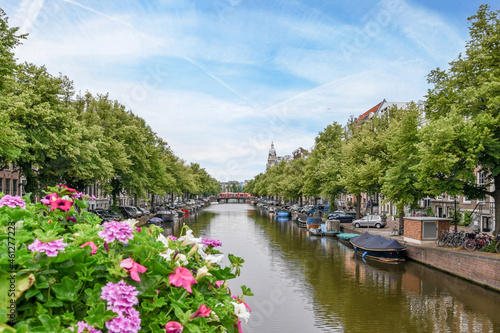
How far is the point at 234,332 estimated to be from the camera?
3.48 m

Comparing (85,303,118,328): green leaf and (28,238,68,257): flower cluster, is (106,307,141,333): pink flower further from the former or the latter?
(28,238,68,257): flower cluster

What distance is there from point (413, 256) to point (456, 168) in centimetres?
870

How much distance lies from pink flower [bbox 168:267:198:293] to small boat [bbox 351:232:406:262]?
3087 cm

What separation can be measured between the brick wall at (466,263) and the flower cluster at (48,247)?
2378cm

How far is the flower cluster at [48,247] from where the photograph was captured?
8.86 ft

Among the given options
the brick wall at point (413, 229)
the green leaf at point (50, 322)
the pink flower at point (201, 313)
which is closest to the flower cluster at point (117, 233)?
the green leaf at point (50, 322)

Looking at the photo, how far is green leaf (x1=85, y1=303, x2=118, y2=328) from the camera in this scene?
106 inches

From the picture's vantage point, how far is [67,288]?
9.34ft

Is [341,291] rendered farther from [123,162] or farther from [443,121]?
[123,162]

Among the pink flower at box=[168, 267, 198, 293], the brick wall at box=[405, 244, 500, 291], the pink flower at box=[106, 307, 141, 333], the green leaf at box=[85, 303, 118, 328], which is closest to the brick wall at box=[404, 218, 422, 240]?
the brick wall at box=[405, 244, 500, 291]

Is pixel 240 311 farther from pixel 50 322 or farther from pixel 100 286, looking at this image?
pixel 50 322

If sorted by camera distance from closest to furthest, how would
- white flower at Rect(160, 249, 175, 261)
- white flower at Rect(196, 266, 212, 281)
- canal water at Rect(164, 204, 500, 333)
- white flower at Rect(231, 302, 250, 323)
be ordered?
1. white flower at Rect(160, 249, 175, 261)
2. white flower at Rect(196, 266, 212, 281)
3. white flower at Rect(231, 302, 250, 323)
4. canal water at Rect(164, 204, 500, 333)

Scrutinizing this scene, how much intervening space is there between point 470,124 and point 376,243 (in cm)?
1277

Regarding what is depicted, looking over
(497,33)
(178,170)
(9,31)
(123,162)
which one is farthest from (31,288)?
(178,170)
